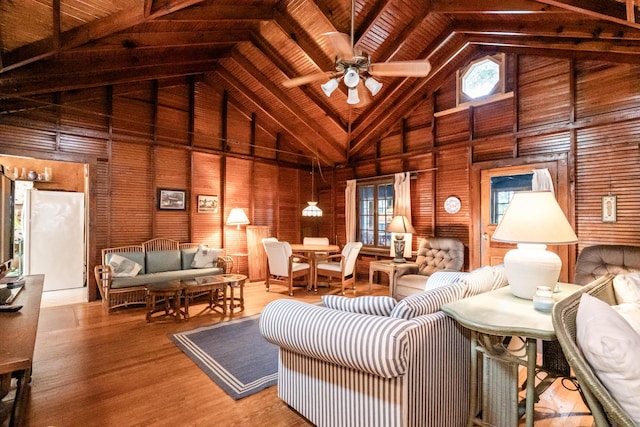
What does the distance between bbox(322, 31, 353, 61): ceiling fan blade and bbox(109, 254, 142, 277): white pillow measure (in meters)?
4.25

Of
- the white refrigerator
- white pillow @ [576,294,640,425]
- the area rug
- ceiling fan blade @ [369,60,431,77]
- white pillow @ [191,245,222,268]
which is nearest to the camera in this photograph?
white pillow @ [576,294,640,425]

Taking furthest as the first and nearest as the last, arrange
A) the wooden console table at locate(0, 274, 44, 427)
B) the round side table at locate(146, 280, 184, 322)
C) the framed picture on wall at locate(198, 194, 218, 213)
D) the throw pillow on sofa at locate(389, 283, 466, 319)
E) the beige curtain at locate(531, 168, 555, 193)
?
1. the framed picture on wall at locate(198, 194, 218, 213)
2. the beige curtain at locate(531, 168, 555, 193)
3. the round side table at locate(146, 280, 184, 322)
4. the throw pillow on sofa at locate(389, 283, 466, 319)
5. the wooden console table at locate(0, 274, 44, 427)

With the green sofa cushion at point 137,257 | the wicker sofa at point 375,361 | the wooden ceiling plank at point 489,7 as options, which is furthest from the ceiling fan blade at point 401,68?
the green sofa cushion at point 137,257

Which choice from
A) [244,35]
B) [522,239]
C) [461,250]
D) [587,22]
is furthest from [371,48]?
[522,239]

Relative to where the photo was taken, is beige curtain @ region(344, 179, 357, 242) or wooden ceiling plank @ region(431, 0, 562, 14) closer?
wooden ceiling plank @ region(431, 0, 562, 14)

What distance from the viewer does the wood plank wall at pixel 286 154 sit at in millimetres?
3969

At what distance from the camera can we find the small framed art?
12.6 feet

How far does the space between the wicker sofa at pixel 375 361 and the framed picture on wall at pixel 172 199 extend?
14.4 ft

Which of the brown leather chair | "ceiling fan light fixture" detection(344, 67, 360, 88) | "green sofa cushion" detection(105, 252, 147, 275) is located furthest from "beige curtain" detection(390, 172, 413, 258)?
"green sofa cushion" detection(105, 252, 147, 275)

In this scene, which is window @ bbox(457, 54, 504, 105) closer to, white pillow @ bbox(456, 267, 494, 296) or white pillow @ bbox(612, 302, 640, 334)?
white pillow @ bbox(456, 267, 494, 296)

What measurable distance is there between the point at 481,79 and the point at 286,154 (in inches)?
165

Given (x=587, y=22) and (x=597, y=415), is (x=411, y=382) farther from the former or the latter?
(x=587, y=22)

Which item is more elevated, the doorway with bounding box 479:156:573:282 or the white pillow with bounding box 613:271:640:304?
the doorway with bounding box 479:156:573:282

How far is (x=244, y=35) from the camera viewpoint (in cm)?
467
